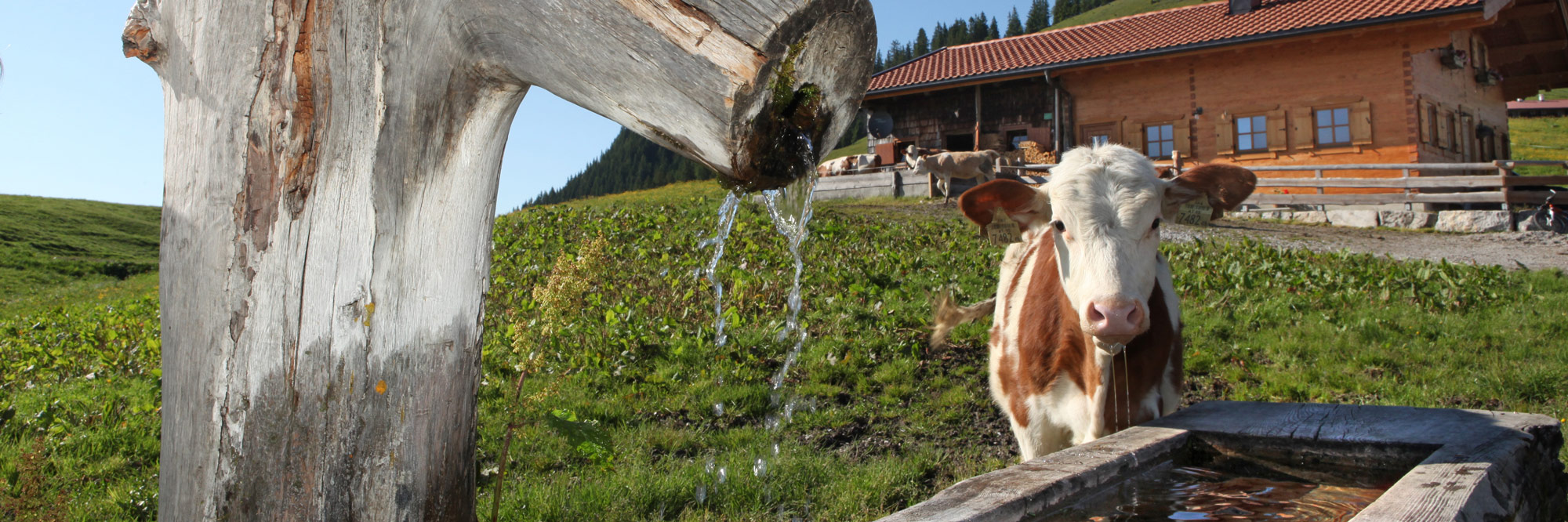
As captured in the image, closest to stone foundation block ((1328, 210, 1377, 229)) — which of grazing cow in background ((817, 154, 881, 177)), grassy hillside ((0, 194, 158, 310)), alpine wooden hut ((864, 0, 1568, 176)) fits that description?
alpine wooden hut ((864, 0, 1568, 176))

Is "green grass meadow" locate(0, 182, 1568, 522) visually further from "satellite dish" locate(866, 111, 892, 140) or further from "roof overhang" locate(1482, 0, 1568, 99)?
"roof overhang" locate(1482, 0, 1568, 99)

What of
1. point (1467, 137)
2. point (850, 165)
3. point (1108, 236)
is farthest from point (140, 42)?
point (1467, 137)

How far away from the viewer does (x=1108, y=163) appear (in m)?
3.59

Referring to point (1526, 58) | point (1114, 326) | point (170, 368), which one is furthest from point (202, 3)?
point (1526, 58)

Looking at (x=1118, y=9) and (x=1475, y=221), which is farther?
(x=1118, y=9)

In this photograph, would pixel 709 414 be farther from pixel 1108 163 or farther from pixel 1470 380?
pixel 1470 380

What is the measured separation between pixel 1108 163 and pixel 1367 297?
654 centimetres

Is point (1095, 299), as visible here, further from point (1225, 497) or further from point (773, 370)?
point (773, 370)

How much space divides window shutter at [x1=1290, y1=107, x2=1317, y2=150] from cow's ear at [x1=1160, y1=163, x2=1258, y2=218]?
1951cm

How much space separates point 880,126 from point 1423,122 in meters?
13.0

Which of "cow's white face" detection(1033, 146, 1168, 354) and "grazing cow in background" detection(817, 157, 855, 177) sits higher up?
"grazing cow in background" detection(817, 157, 855, 177)

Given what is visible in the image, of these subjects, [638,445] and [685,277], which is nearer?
[638,445]

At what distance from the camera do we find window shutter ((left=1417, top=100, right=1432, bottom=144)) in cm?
1938

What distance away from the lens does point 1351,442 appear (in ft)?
9.48
